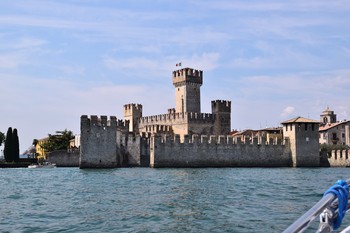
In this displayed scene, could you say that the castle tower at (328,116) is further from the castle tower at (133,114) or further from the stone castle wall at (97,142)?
the stone castle wall at (97,142)

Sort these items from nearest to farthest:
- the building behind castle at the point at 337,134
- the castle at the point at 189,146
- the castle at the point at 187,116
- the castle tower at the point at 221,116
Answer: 1. the castle at the point at 189,146
2. the castle at the point at 187,116
3. the castle tower at the point at 221,116
4. the building behind castle at the point at 337,134

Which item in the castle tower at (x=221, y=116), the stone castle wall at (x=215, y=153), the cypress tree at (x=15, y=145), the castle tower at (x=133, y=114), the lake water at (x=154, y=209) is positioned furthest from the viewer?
the castle tower at (x=133, y=114)

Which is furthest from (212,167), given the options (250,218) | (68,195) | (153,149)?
(250,218)

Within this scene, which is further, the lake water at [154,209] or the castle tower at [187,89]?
the castle tower at [187,89]

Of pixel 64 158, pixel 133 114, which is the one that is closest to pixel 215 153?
pixel 64 158

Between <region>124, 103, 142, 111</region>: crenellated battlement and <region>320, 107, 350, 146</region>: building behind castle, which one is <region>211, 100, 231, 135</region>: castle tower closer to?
<region>124, 103, 142, 111</region>: crenellated battlement

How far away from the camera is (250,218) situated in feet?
39.0

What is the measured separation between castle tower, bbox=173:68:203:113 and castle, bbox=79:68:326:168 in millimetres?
2045

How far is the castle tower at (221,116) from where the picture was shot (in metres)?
52.2

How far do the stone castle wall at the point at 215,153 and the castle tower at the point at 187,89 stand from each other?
10084mm

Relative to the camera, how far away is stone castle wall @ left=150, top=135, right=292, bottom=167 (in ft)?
133

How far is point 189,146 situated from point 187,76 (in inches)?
502

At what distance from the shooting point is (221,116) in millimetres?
52594

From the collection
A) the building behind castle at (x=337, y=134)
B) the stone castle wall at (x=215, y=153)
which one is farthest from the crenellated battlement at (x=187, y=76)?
the building behind castle at (x=337, y=134)
